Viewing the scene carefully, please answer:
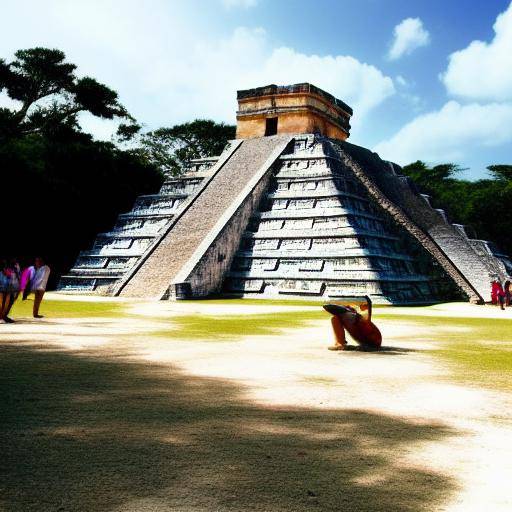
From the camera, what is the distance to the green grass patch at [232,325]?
7.39 metres

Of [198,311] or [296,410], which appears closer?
[296,410]

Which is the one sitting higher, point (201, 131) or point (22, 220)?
point (201, 131)

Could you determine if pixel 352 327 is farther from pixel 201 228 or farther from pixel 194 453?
pixel 201 228

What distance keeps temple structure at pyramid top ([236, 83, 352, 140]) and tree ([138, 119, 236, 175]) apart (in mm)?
14020

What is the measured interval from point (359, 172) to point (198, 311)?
32.6 ft

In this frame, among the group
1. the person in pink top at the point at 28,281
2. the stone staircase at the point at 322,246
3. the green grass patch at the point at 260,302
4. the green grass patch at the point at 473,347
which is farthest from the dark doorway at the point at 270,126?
the green grass patch at the point at 473,347

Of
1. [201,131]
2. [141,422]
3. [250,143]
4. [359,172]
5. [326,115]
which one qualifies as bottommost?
[141,422]

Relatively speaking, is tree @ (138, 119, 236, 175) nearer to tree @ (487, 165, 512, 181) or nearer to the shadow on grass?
tree @ (487, 165, 512, 181)

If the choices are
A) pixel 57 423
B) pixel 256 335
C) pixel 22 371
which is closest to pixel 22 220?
pixel 256 335

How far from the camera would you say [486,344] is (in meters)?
7.01

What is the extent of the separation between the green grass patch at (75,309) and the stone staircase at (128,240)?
3125mm

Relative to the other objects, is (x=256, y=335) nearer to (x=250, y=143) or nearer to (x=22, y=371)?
(x=22, y=371)

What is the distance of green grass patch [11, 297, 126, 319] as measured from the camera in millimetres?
10094

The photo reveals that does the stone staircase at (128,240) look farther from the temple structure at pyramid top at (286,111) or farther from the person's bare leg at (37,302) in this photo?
the person's bare leg at (37,302)
